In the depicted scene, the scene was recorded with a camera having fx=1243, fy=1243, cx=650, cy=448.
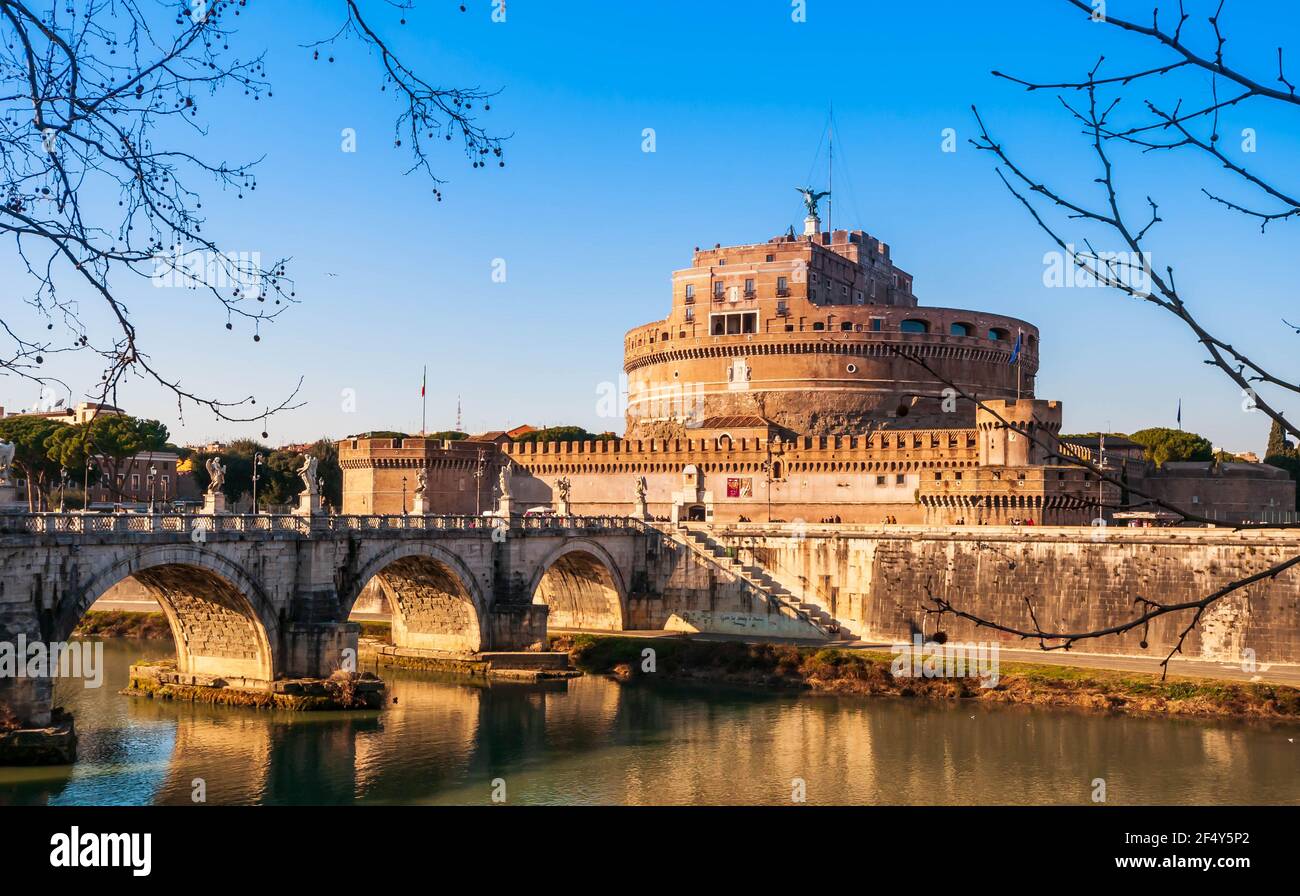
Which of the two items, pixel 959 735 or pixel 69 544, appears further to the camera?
pixel 959 735

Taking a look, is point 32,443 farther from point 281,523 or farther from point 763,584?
point 763,584

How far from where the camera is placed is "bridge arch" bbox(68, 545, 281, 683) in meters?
34.2

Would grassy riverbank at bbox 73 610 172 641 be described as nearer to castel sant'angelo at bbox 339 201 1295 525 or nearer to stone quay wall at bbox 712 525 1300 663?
castel sant'angelo at bbox 339 201 1295 525

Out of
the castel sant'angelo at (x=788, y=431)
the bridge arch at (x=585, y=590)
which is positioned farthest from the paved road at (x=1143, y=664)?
the castel sant'angelo at (x=788, y=431)

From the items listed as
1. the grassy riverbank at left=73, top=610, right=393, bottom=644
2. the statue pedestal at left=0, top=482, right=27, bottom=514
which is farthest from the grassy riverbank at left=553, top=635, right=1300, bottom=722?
the statue pedestal at left=0, top=482, right=27, bottom=514

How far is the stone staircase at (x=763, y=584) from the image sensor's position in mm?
51656

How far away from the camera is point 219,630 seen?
3809 cm

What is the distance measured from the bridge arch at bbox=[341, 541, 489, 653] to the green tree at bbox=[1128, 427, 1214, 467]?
46.4 meters

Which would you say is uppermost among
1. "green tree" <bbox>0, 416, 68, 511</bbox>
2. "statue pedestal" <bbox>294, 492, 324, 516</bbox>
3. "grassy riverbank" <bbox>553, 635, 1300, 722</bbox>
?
"green tree" <bbox>0, 416, 68, 511</bbox>

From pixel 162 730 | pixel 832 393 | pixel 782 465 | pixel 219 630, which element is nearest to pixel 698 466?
pixel 782 465

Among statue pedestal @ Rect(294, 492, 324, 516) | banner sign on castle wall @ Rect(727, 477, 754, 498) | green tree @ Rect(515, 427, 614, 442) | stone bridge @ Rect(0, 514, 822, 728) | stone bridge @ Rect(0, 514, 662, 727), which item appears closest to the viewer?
stone bridge @ Rect(0, 514, 662, 727)
